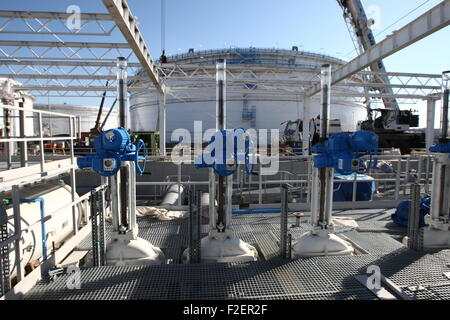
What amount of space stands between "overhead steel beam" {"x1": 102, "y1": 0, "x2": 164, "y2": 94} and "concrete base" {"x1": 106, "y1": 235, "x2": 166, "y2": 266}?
5.52 metres

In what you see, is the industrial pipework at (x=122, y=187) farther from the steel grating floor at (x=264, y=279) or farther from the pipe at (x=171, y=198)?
the pipe at (x=171, y=198)

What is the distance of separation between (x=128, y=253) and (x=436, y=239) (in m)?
4.39

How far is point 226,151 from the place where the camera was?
11.4 feet

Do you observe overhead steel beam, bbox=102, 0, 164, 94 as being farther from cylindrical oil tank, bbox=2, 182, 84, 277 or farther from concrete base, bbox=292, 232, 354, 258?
concrete base, bbox=292, 232, 354, 258

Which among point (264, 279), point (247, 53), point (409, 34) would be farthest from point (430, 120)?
point (264, 279)

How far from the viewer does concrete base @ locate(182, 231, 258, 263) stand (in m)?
3.65

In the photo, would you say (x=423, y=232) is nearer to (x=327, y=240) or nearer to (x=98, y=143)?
(x=327, y=240)

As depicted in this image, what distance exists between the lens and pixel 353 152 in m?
3.73

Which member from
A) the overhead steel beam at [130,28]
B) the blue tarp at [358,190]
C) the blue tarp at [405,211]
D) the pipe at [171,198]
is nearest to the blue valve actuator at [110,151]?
the pipe at [171,198]

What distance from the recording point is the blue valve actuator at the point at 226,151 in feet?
11.4

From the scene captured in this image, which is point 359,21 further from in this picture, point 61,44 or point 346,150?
point 346,150

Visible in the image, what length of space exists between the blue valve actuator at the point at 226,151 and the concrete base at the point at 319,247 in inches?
56.6

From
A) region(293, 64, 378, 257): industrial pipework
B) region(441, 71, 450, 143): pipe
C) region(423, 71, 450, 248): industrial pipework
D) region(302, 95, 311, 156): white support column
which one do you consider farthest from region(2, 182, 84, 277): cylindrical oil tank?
region(302, 95, 311, 156): white support column

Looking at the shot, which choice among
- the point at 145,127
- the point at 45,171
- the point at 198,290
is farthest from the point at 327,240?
the point at 145,127
